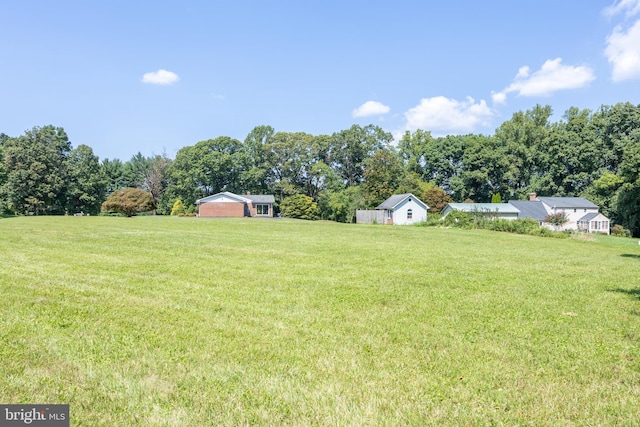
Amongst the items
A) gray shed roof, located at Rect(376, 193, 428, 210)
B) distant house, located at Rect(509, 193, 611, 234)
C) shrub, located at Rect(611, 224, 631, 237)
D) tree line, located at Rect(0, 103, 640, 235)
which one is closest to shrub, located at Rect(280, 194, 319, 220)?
tree line, located at Rect(0, 103, 640, 235)

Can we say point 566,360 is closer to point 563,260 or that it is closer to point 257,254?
point 257,254

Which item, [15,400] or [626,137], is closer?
[15,400]

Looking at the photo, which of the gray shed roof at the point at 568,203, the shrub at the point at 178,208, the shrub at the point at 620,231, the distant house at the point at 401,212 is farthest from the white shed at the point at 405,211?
the shrub at the point at 178,208

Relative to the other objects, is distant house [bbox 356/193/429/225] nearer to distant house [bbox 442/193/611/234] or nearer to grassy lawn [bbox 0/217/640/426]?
distant house [bbox 442/193/611/234]

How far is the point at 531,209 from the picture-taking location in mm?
50156

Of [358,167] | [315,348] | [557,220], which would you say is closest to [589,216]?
[557,220]

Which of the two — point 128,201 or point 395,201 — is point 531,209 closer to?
point 395,201

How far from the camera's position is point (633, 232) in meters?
44.7

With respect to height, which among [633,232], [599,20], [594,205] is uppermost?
[599,20]

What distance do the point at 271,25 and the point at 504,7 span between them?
402 inches

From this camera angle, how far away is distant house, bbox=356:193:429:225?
152ft

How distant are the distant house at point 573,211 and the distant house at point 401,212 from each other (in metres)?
14.0

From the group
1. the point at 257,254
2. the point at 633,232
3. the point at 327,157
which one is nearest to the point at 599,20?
the point at 257,254

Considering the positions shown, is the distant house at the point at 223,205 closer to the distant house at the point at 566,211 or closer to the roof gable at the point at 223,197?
the roof gable at the point at 223,197
